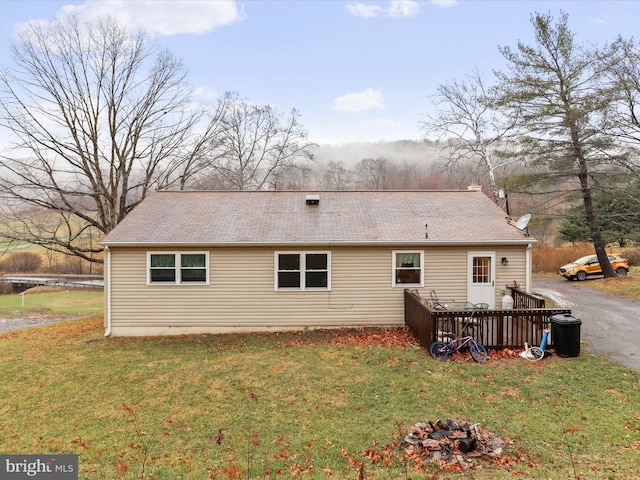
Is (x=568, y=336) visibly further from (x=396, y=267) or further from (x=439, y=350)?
(x=396, y=267)

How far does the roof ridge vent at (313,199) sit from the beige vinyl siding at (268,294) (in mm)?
2634

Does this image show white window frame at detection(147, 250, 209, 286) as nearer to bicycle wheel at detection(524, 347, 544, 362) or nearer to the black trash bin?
bicycle wheel at detection(524, 347, 544, 362)

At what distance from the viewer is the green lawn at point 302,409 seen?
4.48 m

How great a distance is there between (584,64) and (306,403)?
20.6 m

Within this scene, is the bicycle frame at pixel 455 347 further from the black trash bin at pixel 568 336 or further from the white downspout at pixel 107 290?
the white downspout at pixel 107 290

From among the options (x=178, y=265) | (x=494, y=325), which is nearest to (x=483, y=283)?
(x=494, y=325)

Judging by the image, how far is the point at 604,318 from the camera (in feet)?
39.0

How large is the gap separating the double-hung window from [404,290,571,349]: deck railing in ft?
10.9

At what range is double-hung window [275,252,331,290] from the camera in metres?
11.0

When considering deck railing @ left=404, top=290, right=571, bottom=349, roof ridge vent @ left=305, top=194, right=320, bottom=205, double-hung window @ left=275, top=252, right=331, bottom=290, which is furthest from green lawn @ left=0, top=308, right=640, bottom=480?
roof ridge vent @ left=305, top=194, right=320, bottom=205

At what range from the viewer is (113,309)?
1102 cm

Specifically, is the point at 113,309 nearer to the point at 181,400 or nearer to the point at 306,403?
the point at 181,400

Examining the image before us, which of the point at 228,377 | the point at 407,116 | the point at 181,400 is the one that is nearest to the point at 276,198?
the point at 228,377

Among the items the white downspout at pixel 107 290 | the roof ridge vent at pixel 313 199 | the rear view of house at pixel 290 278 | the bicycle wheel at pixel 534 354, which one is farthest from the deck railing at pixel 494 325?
the white downspout at pixel 107 290
